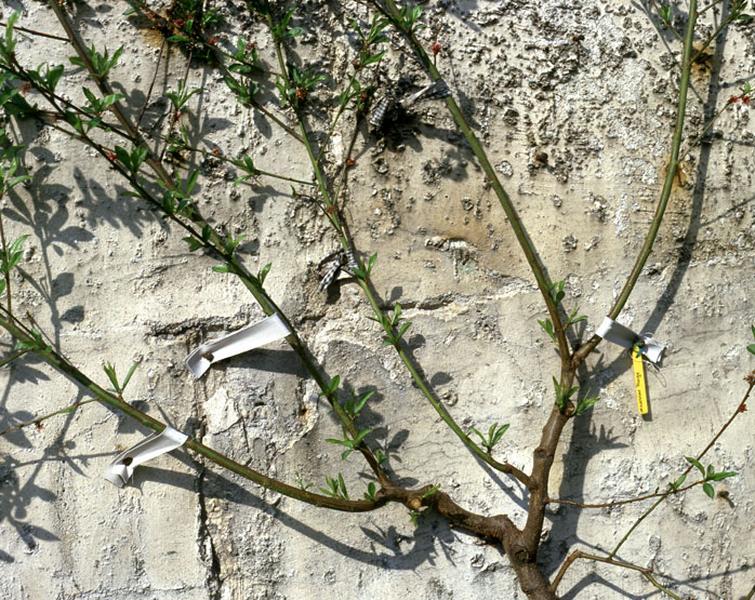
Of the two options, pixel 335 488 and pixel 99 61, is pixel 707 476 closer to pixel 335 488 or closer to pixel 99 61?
pixel 335 488

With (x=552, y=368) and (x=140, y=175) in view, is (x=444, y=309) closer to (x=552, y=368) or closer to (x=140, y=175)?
(x=552, y=368)

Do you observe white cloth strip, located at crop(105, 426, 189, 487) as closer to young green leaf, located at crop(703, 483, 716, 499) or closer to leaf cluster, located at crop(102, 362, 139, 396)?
leaf cluster, located at crop(102, 362, 139, 396)

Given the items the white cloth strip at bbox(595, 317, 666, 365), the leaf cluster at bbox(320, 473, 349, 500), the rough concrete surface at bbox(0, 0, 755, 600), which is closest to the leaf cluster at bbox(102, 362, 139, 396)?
the rough concrete surface at bbox(0, 0, 755, 600)

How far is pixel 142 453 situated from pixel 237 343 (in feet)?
0.97

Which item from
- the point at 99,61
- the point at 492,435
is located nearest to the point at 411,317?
the point at 492,435

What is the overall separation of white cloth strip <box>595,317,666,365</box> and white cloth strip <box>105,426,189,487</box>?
0.91 metres

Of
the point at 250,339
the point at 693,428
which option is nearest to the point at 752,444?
the point at 693,428

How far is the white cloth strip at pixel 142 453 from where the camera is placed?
65.4 inches

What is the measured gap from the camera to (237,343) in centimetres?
172

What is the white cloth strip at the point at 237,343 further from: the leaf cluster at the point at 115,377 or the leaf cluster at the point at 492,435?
the leaf cluster at the point at 492,435

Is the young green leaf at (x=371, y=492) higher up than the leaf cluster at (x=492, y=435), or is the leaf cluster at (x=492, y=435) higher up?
the leaf cluster at (x=492, y=435)

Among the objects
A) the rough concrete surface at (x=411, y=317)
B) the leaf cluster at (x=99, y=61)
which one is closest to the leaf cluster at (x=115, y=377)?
the rough concrete surface at (x=411, y=317)

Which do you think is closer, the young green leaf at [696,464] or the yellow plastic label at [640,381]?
the young green leaf at [696,464]

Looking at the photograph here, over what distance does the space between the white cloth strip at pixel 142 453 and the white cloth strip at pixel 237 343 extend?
0.15 metres
